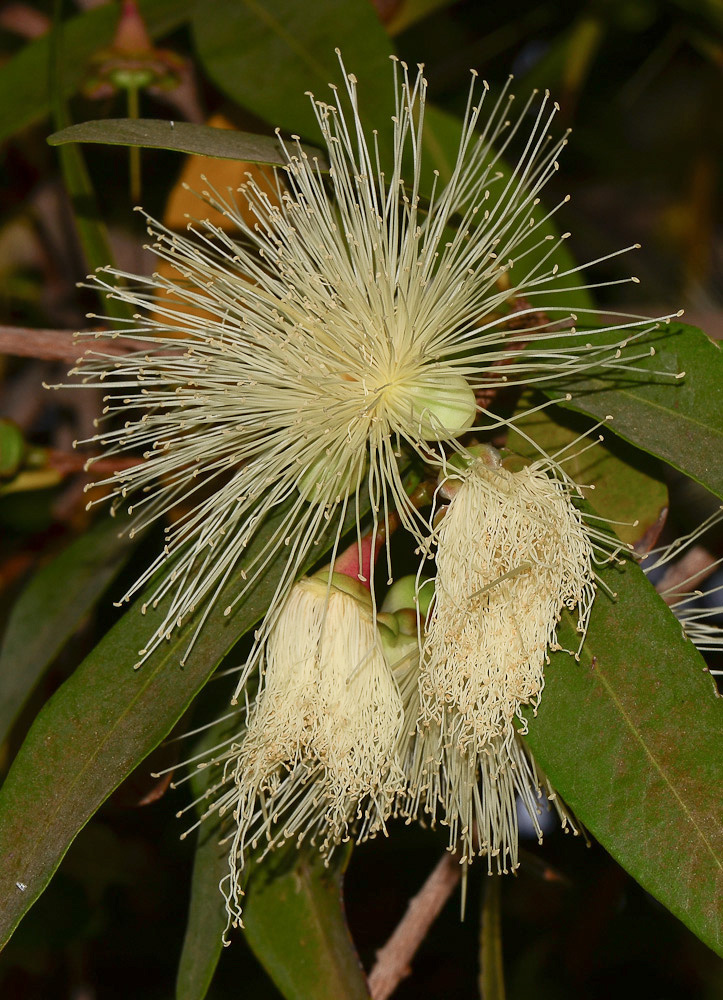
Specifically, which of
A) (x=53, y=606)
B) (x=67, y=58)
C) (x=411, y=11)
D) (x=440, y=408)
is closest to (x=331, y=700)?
(x=440, y=408)

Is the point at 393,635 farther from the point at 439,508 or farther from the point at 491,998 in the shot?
the point at 491,998

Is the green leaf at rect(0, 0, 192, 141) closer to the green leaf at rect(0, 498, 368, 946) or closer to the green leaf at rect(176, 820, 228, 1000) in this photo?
the green leaf at rect(0, 498, 368, 946)

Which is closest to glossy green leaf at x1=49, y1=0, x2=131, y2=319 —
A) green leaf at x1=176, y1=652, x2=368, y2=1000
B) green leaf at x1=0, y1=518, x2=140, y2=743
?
green leaf at x1=0, y1=518, x2=140, y2=743

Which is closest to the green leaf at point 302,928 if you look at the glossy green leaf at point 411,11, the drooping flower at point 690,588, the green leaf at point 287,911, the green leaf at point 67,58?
the green leaf at point 287,911

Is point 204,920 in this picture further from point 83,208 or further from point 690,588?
point 83,208

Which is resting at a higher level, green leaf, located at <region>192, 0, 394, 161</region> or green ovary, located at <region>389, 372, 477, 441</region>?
green leaf, located at <region>192, 0, 394, 161</region>

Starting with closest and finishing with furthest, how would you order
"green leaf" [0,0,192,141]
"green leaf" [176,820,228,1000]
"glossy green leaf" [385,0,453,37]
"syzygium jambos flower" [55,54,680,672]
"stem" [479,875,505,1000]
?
1. "syzygium jambos flower" [55,54,680,672]
2. "green leaf" [176,820,228,1000]
3. "stem" [479,875,505,1000]
4. "green leaf" [0,0,192,141]
5. "glossy green leaf" [385,0,453,37]
